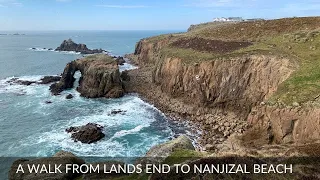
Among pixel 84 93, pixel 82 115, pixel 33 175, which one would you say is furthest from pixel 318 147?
pixel 84 93

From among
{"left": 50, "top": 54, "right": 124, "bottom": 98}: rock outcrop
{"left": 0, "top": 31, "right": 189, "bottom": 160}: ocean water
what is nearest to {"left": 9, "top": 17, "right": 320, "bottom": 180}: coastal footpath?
{"left": 50, "top": 54, "right": 124, "bottom": 98}: rock outcrop

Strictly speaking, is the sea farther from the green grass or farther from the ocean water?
the green grass

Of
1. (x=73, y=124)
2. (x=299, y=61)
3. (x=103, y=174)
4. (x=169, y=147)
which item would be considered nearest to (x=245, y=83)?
(x=299, y=61)

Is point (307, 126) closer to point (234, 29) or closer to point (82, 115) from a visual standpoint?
point (82, 115)

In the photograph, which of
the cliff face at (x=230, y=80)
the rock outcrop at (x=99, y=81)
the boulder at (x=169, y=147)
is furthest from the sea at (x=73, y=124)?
the boulder at (x=169, y=147)

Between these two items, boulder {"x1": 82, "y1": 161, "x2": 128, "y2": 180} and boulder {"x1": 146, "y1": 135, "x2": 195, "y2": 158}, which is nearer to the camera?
boulder {"x1": 82, "y1": 161, "x2": 128, "y2": 180}

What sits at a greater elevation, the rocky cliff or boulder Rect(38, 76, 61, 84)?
the rocky cliff
